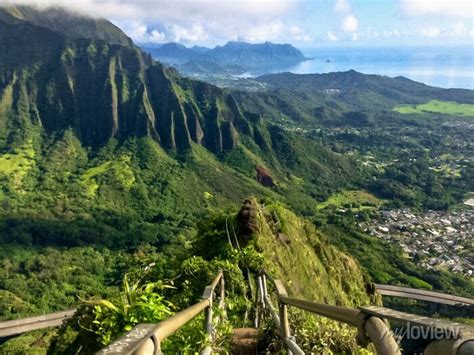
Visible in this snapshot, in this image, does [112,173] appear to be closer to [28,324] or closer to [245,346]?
[28,324]

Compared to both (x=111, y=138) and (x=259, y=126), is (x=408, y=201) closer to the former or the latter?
(x=259, y=126)

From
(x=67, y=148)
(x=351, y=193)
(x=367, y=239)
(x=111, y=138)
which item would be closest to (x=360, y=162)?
(x=351, y=193)

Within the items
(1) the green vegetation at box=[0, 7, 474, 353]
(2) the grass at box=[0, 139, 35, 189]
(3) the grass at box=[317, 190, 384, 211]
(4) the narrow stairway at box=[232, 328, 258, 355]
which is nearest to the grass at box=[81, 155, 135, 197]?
(1) the green vegetation at box=[0, 7, 474, 353]

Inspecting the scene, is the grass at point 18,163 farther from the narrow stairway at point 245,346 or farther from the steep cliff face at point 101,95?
the narrow stairway at point 245,346

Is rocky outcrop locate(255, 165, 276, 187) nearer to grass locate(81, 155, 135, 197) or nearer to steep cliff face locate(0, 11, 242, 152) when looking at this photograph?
steep cliff face locate(0, 11, 242, 152)

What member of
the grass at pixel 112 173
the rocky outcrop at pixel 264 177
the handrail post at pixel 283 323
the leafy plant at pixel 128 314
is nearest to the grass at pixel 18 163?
the grass at pixel 112 173

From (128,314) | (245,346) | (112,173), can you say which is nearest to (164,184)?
(112,173)
